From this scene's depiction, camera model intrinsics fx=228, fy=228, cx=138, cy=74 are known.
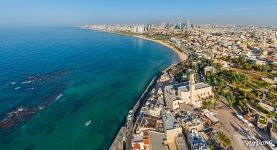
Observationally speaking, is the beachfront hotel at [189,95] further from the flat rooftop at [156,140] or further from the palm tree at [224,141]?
the palm tree at [224,141]

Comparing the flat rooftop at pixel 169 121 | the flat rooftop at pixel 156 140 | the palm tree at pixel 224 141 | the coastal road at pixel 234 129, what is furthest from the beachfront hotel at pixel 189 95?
the palm tree at pixel 224 141

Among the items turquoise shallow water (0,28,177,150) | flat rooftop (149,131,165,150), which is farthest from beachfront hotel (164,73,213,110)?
flat rooftop (149,131,165,150)

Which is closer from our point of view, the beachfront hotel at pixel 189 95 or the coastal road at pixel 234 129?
the coastal road at pixel 234 129

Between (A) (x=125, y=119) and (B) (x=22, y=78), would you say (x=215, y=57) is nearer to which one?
(A) (x=125, y=119)

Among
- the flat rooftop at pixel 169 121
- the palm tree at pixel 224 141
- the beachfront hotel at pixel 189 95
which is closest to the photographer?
the palm tree at pixel 224 141

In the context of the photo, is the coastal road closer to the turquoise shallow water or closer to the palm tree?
the palm tree

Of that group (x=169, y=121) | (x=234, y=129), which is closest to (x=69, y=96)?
(x=169, y=121)

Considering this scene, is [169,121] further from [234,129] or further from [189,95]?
[234,129]

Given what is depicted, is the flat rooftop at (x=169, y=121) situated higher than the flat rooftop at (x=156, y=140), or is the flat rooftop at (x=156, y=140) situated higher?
the flat rooftop at (x=169, y=121)
